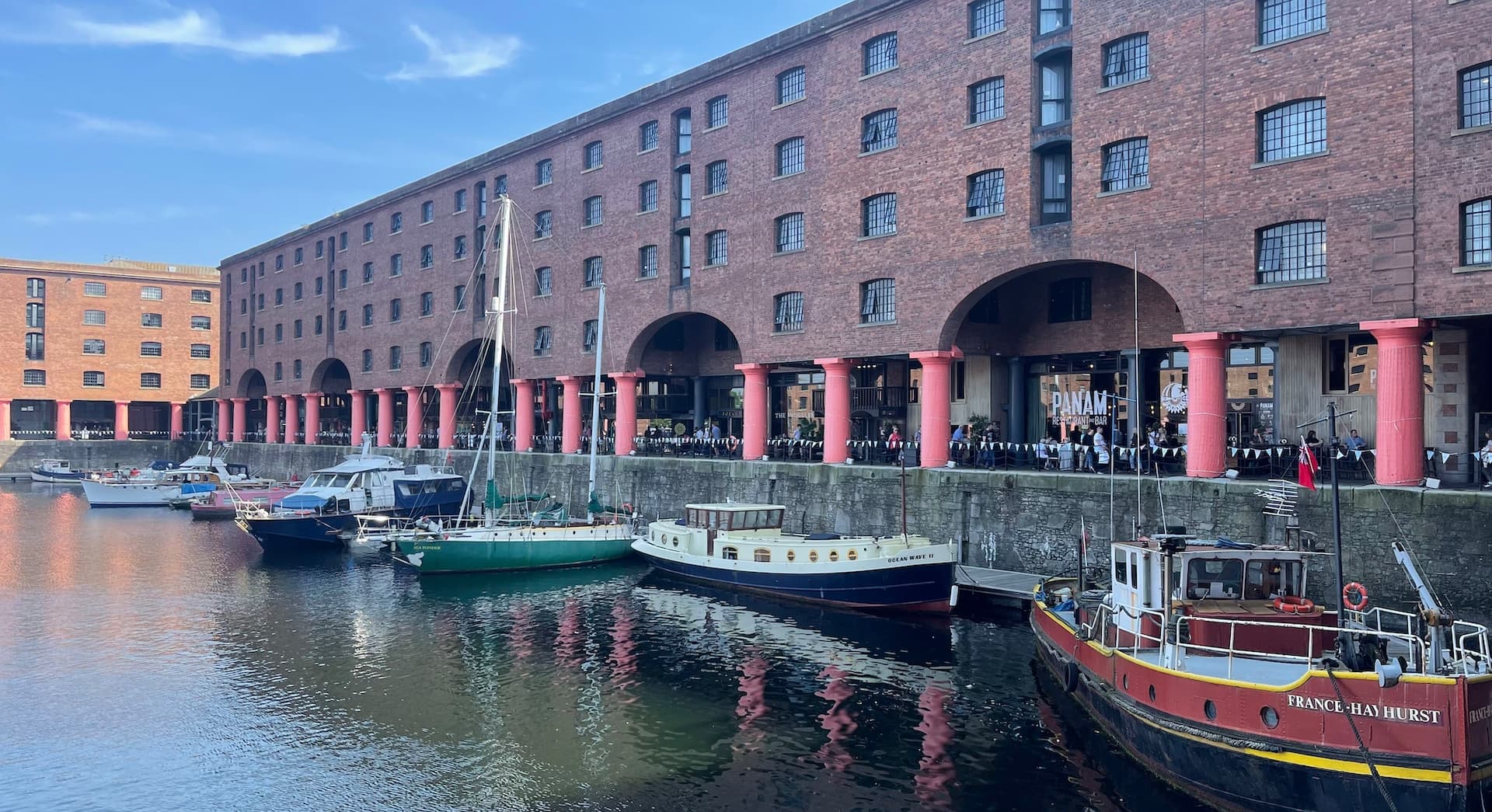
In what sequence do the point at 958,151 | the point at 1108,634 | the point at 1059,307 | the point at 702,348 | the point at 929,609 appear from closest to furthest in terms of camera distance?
the point at 1108,634, the point at 929,609, the point at 958,151, the point at 1059,307, the point at 702,348

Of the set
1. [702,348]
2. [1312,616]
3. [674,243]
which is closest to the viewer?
[1312,616]

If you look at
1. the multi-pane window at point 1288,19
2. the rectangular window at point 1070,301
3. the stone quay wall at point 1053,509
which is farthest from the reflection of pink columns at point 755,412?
the multi-pane window at point 1288,19

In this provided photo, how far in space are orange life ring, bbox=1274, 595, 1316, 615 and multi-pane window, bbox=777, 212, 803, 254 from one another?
25.3 meters

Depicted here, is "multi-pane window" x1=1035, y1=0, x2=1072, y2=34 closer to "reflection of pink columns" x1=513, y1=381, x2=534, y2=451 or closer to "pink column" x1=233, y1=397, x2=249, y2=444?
"reflection of pink columns" x1=513, y1=381, x2=534, y2=451

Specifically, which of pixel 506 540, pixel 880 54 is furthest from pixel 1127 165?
pixel 506 540

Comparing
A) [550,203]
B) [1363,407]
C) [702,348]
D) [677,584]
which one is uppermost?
[550,203]

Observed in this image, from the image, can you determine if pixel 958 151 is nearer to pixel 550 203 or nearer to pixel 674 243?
pixel 674 243

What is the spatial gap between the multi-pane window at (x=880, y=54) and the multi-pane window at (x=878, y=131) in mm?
1537

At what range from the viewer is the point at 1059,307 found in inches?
1470

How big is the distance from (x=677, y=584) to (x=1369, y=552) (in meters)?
19.9

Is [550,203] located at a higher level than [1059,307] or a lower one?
higher

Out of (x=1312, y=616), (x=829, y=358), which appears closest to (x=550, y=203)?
(x=829, y=358)

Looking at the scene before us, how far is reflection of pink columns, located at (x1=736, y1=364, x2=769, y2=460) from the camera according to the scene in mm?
41281

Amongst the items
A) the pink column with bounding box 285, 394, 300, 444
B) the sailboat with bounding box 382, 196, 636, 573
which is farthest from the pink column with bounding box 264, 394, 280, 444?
the sailboat with bounding box 382, 196, 636, 573
